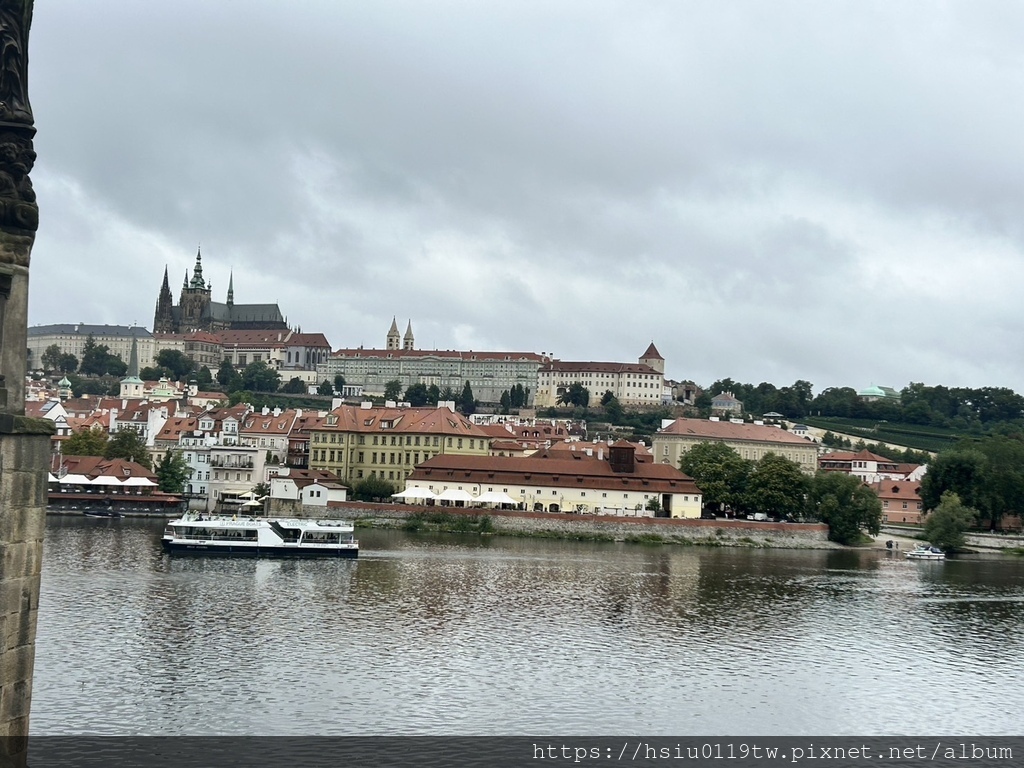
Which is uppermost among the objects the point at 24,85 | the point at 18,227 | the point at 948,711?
the point at 24,85

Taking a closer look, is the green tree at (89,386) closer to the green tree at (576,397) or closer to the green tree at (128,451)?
the green tree at (576,397)

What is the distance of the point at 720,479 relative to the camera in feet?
250

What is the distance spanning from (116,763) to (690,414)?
152841mm

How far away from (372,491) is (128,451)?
19.7 meters

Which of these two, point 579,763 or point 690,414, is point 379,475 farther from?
point 690,414

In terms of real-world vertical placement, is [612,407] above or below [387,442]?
above

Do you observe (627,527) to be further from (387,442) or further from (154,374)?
(154,374)

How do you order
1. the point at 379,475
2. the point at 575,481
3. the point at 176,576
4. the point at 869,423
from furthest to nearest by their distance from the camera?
the point at 869,423, the point at 379,475, the point at 575,481, the point at 176,576

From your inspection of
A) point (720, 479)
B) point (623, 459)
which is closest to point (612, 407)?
point (720, 479)

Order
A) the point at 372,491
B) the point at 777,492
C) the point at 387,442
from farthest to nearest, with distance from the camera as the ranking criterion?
the point at 387,442, the point at 372,491, the point at 777,492

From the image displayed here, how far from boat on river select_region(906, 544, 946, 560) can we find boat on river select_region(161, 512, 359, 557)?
32.2 m

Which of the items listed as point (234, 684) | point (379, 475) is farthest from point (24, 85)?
point (379, 475)

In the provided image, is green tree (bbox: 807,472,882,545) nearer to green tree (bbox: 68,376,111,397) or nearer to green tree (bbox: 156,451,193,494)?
green tree (bbox: 156,451,193,494)

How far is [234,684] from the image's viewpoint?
23656mm
